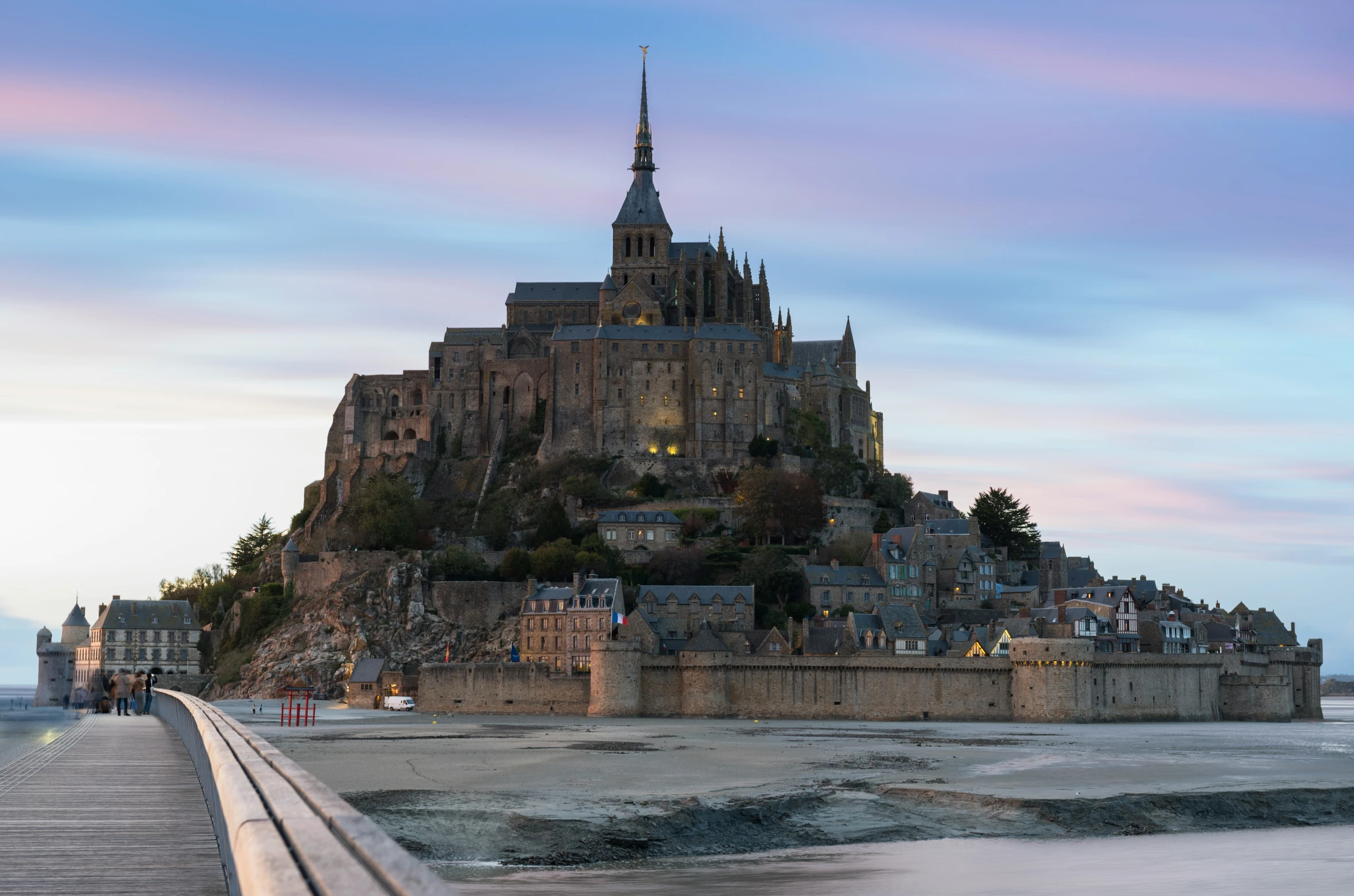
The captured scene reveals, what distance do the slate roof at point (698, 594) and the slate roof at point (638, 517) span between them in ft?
35.4

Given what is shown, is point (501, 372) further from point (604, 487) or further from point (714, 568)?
point (714, 568)

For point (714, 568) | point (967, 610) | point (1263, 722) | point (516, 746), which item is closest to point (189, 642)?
point (714, 568)

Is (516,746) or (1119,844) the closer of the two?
(1119,844)

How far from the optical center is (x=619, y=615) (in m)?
80.3

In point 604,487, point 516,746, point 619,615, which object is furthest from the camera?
point 604,487

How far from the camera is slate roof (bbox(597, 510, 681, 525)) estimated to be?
95.2 metres

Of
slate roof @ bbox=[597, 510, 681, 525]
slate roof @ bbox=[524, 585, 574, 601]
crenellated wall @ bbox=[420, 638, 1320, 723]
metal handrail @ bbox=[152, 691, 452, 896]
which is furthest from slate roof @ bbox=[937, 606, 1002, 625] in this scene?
metal handrail @ bbox=[152, 691, 452, 896]

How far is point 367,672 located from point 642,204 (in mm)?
50396

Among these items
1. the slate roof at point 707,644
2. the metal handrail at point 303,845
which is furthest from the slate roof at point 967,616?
the metal handrail at point 303,845

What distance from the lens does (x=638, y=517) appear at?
95.6 meters

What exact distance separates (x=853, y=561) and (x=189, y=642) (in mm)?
44917

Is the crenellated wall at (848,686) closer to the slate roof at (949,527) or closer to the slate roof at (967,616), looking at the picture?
the slate roof at (967,616)

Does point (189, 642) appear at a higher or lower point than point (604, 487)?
lower

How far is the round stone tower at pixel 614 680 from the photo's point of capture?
7550 cm
